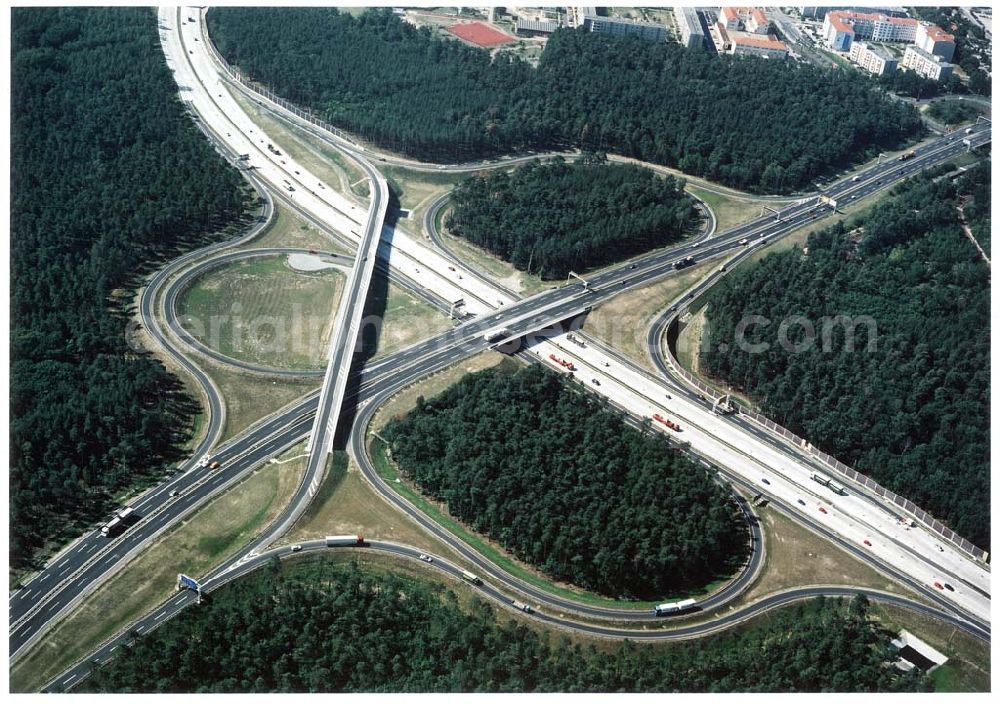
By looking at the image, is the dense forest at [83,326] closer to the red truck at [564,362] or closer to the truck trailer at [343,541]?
the truck trailer at [343,541]

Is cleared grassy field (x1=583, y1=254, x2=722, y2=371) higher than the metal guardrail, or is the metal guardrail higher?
cleared grassy field (x1=583, y1=254, x2=722, y2=371)

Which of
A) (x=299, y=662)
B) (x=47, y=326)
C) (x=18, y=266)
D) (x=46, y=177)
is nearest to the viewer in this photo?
(x=299, y=662)

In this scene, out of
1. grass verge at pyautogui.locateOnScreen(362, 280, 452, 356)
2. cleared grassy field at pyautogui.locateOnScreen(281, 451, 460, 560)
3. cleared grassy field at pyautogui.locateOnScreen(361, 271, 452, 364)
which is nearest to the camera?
cleared grassy field at pyautogui.locateOnScreen(281, 451, 460, 560)

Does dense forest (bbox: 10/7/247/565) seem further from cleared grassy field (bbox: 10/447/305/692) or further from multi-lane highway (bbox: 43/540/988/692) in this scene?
multi-lane highway (bbox: 43/540/988/692)

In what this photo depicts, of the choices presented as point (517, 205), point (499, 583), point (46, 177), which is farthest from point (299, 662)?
point (46, 177)

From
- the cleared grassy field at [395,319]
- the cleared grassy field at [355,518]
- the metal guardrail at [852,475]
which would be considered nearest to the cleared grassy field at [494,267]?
the cleared grassy field at [395,319]

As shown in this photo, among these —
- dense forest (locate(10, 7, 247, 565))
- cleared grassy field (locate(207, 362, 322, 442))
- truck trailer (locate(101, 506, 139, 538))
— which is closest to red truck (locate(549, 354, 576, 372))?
cleared grassy field (locate(207, 362, 322, 442))

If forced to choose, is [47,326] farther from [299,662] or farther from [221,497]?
[299,662]
